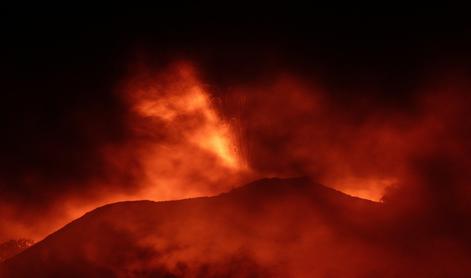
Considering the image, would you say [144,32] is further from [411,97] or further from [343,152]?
[411,97]

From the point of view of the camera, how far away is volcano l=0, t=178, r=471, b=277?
5148mm

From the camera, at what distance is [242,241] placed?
19.3 ft

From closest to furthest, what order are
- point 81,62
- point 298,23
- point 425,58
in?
point 425,58
point 298,23
point 81,62

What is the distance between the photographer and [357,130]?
5395 mm

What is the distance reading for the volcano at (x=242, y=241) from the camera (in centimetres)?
515

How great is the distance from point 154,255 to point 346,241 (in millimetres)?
2576

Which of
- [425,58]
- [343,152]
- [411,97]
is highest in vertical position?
[425,58]

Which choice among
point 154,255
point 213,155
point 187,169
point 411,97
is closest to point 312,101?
point 411,97

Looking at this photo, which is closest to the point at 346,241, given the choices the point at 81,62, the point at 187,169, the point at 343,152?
the point at 343,152

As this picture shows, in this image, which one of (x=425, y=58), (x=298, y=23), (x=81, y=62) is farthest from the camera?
(x=81, y=62)

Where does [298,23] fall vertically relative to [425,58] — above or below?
above

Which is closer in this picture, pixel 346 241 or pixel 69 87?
pixel 346 241

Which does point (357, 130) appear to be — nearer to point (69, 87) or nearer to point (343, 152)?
point (343, 152)

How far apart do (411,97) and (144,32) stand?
11.1 feet
